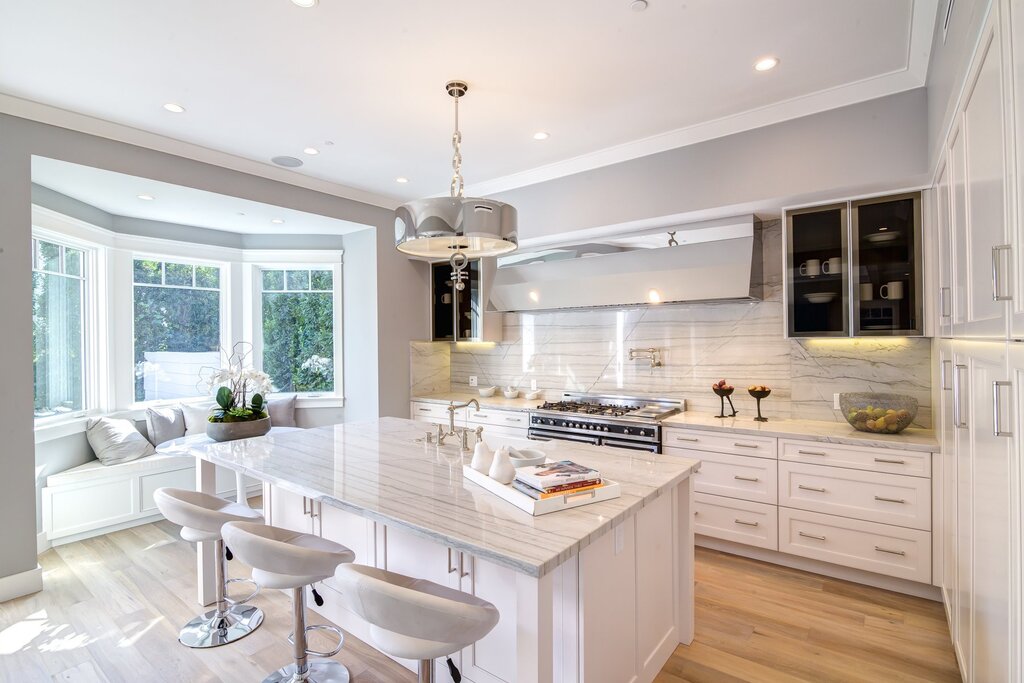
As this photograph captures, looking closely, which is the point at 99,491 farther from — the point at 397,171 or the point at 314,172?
the point at 397,171

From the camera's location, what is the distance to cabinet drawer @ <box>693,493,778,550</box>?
123 inches

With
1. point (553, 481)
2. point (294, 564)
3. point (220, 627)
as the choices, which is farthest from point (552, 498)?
point (220, 627)

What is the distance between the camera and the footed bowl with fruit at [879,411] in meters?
2.87

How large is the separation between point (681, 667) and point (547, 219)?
3213 mm

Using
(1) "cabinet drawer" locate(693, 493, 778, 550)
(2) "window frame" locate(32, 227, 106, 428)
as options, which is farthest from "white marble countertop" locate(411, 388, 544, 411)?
(2) "window frame" locate(32, 227, 106, 428)

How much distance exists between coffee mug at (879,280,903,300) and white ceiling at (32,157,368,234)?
4233 mm

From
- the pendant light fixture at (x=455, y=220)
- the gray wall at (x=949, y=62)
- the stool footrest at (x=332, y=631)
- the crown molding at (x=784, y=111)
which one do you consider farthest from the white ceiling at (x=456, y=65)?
the stool footrest at (x=332, y=631)

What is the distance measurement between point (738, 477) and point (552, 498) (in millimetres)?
2102

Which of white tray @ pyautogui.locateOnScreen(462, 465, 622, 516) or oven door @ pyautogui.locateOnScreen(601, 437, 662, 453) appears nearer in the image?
white tray @ pyautogui.locateOnScreen(462, 465, 622, 516)

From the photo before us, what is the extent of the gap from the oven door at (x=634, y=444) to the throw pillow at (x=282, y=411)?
3254 millimetres

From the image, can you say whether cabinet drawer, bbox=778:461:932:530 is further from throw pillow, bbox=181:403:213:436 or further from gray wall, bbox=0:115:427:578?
throw pillow, bbox=181:403:213:436

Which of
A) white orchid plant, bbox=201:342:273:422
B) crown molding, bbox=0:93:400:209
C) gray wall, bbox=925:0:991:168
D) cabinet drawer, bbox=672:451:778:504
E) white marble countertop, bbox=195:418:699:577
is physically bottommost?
cabinet drawer, bbox=672:451:778:504

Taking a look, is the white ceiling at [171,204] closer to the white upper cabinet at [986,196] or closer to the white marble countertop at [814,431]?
the white marble countertop at [814,431]

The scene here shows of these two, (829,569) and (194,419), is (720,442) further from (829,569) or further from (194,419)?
(194,419)
